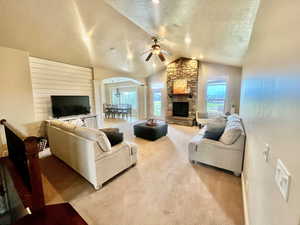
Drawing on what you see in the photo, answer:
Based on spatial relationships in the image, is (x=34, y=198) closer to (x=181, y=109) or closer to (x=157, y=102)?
(x=181, y=109)

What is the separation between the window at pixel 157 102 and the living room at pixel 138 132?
330 cm

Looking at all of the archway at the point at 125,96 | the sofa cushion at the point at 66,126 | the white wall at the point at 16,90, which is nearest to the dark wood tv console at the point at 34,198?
the sofa cushion at the point at 66,126

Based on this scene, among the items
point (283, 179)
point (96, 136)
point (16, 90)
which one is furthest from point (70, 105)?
point (283, 179)

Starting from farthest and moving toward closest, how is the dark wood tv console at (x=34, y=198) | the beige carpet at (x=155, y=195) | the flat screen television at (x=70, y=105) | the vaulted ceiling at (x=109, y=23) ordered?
1. the flat screen television at (x=70, y=105)
2. the vaulted ceiling at (x=109, y=23)
3. the beige carpet at (x=155, y=195)
4. the dark wood tv console at (x=34, y=198)

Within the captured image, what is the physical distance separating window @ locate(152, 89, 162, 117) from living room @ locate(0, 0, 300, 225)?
3.30 meters

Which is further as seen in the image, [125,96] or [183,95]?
[125,96]

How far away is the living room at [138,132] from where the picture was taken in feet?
2.84

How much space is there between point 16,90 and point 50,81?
3.48 feet

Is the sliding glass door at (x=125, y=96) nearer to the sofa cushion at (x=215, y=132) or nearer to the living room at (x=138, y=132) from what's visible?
the living room at (x=138, y=132)

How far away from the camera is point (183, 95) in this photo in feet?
22.9

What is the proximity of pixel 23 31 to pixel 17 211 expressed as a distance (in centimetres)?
348

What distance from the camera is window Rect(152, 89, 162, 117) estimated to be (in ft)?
26.8

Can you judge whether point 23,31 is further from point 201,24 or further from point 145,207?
point 145,207

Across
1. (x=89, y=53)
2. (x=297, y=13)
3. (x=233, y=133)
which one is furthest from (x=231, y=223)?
(x=89, y=53)
